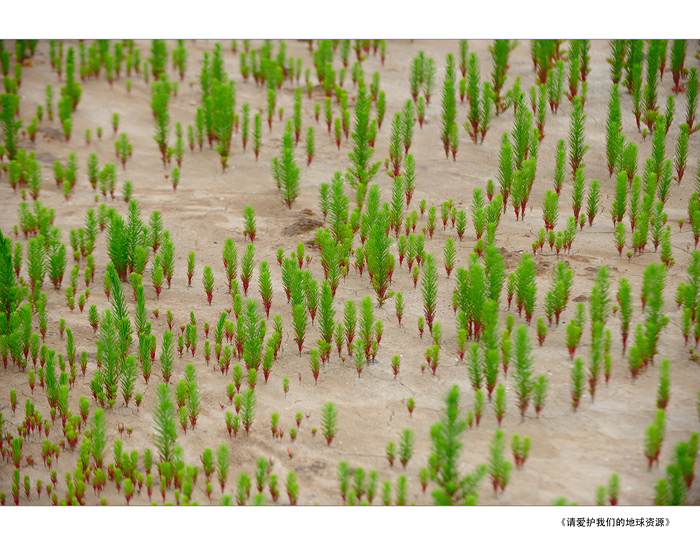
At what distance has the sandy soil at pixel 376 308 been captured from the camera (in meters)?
5.17

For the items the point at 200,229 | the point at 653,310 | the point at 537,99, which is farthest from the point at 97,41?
the point at 653,310

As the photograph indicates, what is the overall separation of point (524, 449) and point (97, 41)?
951 cm

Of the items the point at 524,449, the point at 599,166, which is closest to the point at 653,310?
the point at 524,449

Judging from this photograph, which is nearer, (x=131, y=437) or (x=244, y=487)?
(x=244, y=487)

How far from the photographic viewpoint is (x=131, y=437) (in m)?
5.64

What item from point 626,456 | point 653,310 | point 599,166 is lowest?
point 626,456

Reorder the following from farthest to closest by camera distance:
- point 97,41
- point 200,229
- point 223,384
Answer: point 97,41, point 200,229, point 223,384

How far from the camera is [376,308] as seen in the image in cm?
683

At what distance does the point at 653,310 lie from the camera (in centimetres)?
585

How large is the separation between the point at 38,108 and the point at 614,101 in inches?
277

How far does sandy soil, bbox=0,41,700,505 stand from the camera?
17.0 ft

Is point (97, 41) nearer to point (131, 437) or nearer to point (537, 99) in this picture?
point (537, 99)

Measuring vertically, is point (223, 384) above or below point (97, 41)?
below

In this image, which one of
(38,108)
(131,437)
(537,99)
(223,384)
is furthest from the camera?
(38,108)
